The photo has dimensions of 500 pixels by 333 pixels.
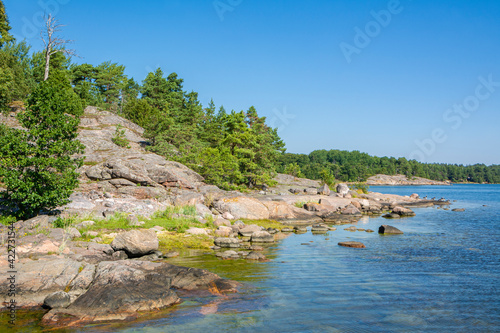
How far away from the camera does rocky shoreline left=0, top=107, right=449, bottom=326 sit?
10.4 metres

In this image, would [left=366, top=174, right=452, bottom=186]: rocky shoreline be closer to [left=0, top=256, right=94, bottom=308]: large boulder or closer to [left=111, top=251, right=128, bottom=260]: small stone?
[left=111, top=251, right=128, bottom=260]: small stone

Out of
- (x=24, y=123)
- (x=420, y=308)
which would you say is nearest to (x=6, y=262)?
(x=24, y=123)

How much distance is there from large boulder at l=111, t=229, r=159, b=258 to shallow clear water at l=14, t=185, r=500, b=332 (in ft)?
5.00

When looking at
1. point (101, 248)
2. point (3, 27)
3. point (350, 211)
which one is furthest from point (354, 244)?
point (3, 27)

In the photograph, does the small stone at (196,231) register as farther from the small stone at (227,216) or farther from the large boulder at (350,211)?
the large boulder at (350,211)

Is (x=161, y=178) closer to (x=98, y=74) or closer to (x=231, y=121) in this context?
(x=231, y=121)

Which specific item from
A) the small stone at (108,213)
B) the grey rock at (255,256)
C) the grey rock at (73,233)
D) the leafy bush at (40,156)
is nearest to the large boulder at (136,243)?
the grey rock at (73,233)

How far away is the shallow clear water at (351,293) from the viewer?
382 inches

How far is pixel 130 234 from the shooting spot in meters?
16.3

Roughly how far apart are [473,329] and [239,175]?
35.2 metres

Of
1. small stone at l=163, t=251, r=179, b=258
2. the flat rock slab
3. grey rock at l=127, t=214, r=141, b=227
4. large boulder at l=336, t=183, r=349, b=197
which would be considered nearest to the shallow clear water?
the flat rock slab

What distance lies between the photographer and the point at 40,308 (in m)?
10.3

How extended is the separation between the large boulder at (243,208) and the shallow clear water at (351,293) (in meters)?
7.53

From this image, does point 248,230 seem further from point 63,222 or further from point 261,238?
point 63,222
